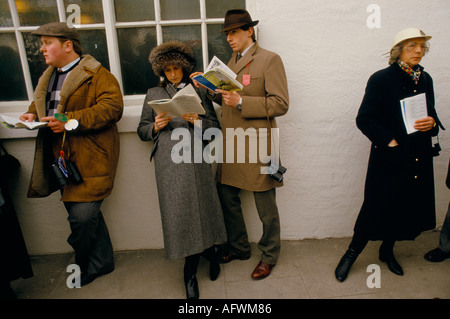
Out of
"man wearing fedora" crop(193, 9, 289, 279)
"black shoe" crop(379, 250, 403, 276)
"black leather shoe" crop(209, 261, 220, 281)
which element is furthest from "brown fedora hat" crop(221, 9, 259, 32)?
"black shoe" crop(379, 250, 403, 276)

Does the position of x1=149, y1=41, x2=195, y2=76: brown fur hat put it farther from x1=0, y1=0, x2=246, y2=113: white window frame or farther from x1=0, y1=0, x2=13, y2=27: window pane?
x1=0, y1=0, x2=13, y2=27: window pane

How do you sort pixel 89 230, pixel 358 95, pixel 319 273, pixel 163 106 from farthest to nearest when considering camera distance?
pixel 358 95
pixel 319 273
pixel 89 230
pixel 163 106

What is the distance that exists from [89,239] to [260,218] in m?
1.49

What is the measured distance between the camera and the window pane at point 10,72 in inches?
116

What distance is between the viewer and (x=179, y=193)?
2.43m

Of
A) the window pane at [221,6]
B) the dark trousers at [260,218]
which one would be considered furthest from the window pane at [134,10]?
the dark trousers at [260,218]

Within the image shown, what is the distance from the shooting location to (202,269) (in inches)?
115

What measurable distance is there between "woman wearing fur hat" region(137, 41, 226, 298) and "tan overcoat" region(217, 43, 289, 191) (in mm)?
235

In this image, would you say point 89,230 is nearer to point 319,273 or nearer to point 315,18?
point 319,273

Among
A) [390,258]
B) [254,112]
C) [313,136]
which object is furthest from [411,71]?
[390,258]

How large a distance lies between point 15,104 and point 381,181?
3.43 meters

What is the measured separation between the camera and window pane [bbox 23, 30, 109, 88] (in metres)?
2.95

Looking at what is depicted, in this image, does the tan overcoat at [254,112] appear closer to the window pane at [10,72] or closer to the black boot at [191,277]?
the black boot at [191,277]
